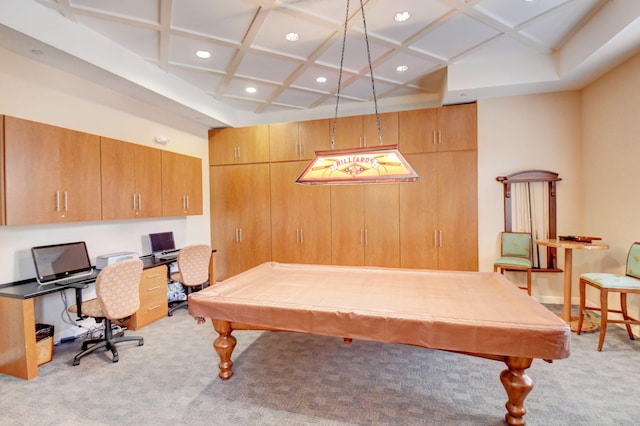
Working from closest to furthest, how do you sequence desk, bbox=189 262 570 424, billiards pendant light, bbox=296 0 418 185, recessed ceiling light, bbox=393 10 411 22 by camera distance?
desk, bbox=189 262 570 424, billiards pendant light, bbox=296 0 418 185, recessed ceiling light, bbox=393 10 411 22

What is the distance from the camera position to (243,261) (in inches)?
205

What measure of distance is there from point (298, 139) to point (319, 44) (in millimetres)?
1806

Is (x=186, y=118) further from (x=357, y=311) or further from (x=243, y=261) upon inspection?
(x=357, y=311)

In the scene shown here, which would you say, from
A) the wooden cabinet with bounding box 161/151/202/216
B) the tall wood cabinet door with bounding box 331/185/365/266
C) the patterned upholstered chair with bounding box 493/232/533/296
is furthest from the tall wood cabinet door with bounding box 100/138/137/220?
the patterned upholstered chair with bounding box 493/232/533/296

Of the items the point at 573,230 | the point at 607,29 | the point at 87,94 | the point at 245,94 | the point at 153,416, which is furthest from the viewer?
the point at 245,94

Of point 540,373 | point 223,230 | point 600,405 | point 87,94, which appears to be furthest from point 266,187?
point 600,405

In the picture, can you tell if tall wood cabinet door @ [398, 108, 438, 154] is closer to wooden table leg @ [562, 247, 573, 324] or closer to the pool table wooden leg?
wooden table leg @ [562, 247, 573, 324]

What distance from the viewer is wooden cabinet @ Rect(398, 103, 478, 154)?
4.21 m

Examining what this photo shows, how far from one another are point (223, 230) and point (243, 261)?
27.4 inches

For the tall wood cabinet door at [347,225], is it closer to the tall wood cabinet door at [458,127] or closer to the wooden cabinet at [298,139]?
the wooden cabinet at [298,139]

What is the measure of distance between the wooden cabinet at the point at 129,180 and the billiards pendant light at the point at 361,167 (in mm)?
2413

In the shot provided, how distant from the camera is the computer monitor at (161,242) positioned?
4.12 meters

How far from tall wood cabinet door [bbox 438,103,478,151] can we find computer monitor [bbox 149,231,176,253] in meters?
4.36

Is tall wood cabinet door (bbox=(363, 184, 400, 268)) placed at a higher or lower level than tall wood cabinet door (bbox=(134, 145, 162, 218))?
lower
